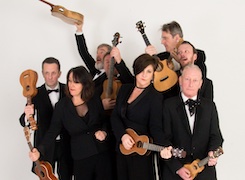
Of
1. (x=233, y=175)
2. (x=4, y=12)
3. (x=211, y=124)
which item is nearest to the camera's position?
(x=211, y=124)

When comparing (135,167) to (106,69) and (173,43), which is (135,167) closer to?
(106,69)

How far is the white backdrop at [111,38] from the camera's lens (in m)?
3.36

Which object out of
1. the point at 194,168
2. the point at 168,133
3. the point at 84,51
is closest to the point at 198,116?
the point at 168,133

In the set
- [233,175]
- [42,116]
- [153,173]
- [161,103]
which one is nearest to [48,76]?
[42,116]

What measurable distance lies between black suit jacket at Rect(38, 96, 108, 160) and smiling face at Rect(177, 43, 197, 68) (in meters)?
0.67

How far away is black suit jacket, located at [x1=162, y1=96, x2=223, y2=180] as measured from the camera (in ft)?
7.23

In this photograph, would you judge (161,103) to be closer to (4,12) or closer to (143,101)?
(143,101)

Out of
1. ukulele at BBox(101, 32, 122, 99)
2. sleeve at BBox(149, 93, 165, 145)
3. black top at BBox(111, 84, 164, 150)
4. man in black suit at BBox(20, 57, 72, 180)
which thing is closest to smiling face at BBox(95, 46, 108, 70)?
ukulele at BBox(101, 32, 122, 99)

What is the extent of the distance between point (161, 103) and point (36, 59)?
157 cm

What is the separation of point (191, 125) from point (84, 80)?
0.72 meters

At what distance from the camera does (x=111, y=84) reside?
270 cm

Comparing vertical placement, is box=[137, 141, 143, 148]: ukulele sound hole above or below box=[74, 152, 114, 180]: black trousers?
above

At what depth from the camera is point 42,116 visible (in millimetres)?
2500

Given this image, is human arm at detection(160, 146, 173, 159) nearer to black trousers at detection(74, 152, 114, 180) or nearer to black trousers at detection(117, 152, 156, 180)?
black trousers at detection(117, 152, 156, 180)
